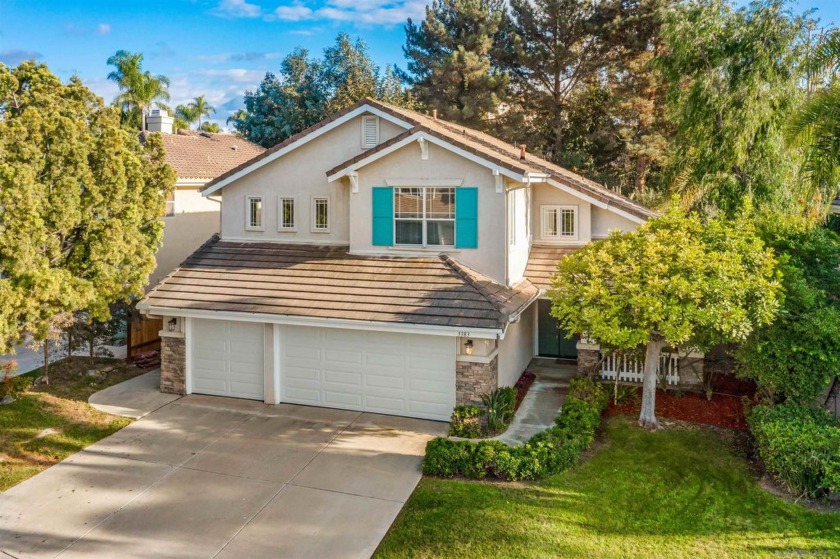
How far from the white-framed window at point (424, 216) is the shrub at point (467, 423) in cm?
429

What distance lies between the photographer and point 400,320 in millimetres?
13516

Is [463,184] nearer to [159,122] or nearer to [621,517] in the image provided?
[621,517]

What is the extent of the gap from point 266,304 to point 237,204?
4393 mm

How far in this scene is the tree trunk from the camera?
44.1 feet

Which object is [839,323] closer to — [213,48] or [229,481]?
[229,481]

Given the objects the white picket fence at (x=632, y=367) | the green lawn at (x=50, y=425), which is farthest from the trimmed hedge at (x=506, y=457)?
the green lawn at (x=50, y=425)

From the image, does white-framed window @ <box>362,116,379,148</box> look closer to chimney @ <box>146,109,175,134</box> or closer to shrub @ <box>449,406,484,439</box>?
shrub @ <box>449,406,484,439</box>

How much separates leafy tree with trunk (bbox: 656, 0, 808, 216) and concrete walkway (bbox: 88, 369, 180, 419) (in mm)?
15378

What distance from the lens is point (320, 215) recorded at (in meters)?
17.4

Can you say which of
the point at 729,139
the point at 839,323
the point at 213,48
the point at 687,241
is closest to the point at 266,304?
the point at 687,241

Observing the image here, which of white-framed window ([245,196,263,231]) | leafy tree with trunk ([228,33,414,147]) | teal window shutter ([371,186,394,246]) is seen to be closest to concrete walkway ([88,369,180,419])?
white-framed window ([245,196,263,231])

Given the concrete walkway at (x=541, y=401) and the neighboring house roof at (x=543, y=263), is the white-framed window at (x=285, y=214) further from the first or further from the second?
the concrete walkway at (x=541, y=401)

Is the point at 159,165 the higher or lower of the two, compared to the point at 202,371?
higher

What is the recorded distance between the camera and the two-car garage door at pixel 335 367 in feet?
46.3
